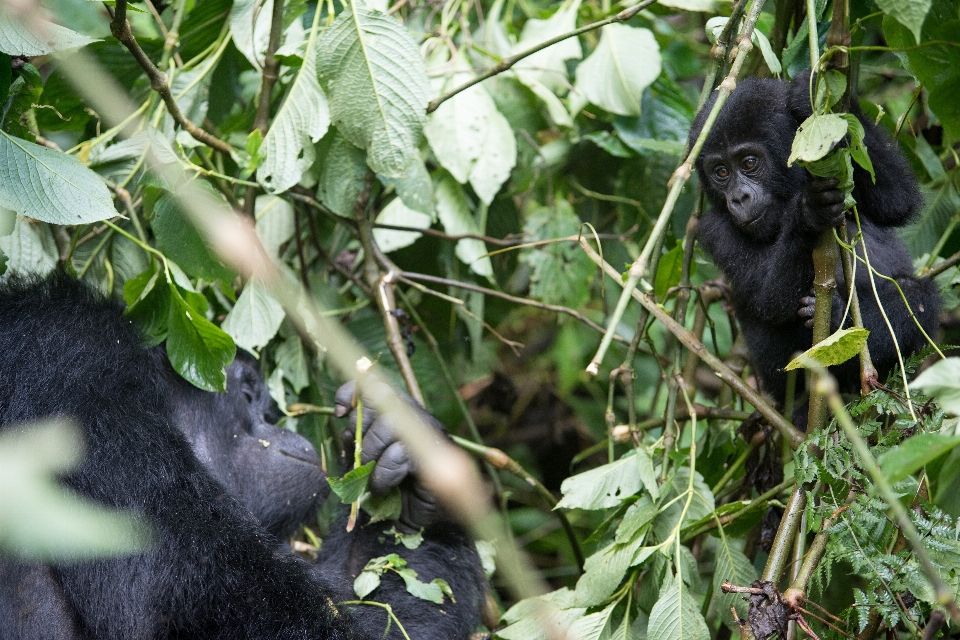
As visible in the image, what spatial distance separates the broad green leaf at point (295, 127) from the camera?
2023 millimetres

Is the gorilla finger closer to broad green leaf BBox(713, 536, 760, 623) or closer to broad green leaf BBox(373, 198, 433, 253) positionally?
broad green leaf BBox(713, 536, 760, 623)

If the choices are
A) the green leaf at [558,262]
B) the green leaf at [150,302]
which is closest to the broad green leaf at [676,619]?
the green leaf at [150,302]

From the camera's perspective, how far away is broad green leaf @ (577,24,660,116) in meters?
2.67

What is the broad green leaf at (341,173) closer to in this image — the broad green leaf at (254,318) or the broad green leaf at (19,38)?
the broad green leaf at (254,318)

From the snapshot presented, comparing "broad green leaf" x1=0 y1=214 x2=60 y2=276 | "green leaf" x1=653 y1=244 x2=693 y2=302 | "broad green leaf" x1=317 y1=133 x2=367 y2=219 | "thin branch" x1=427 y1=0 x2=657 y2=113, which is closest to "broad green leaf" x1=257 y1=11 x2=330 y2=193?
"broad green leaf" x1=317 y1=133 x2=367 y2=219

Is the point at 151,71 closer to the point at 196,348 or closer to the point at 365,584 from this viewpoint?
the point at 196,348

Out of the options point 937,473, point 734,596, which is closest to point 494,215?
point 734,596

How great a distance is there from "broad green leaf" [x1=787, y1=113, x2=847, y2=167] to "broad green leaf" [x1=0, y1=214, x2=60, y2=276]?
5.41 ft

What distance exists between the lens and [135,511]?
5.26 ft

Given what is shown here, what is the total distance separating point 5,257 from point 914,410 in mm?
1779

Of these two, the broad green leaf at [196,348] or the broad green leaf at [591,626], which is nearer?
the broad green leaf at [591,626]

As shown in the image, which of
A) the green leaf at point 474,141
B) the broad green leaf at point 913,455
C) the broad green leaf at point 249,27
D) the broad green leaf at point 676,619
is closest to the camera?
the broad green leaf at point 913,455

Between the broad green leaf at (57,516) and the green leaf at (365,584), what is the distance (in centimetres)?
56

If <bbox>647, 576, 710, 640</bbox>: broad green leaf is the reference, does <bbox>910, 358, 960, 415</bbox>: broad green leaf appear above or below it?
above
